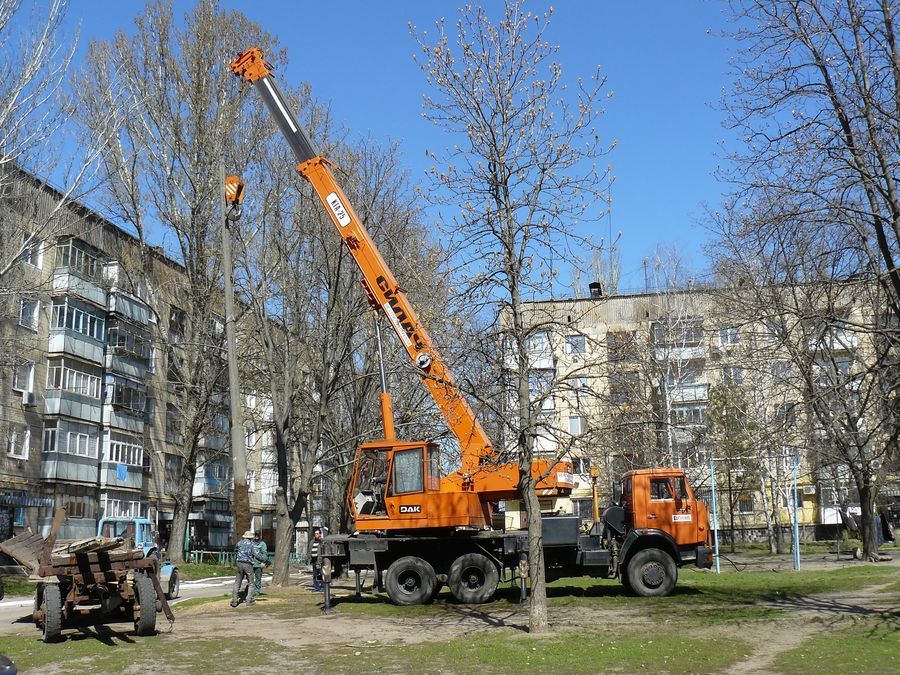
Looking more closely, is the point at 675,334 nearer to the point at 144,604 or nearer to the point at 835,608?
the point at 835,608

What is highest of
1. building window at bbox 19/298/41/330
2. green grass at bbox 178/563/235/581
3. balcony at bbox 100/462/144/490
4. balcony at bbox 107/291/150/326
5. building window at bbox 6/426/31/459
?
balcony at bbox 107/291/150/326

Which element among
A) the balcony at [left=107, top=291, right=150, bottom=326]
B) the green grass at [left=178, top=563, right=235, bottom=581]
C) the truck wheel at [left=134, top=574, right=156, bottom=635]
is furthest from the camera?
the balcony at [left=107, top=291, right=150, bottom=326]

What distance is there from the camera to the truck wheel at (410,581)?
18.5 m

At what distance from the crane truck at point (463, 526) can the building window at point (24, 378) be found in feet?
71.1

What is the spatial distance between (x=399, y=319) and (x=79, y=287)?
931 inches

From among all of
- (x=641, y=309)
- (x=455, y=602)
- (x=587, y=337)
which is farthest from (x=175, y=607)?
(x=641, y=309)

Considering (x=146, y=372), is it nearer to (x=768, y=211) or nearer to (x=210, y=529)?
(x=210, y=529)

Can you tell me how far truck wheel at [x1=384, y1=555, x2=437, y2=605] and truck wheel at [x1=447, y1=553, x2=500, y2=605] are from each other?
0.49m

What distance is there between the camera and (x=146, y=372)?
43.6m

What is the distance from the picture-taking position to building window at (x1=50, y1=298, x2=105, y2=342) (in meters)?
37.2

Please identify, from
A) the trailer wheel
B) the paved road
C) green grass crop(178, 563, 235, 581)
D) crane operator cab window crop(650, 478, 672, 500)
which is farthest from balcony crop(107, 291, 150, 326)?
the trailer wheel

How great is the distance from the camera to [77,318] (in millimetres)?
38219

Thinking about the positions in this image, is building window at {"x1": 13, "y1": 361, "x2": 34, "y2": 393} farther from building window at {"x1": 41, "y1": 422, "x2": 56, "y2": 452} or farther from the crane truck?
the crane truck

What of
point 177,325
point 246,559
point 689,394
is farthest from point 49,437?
point 689,394
